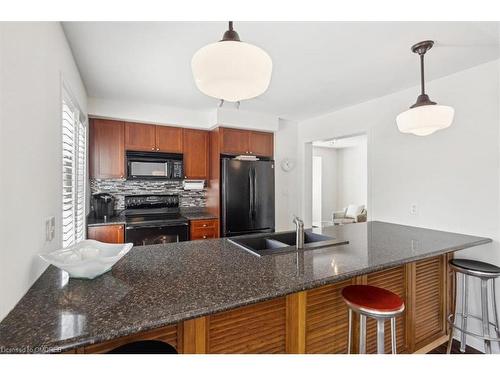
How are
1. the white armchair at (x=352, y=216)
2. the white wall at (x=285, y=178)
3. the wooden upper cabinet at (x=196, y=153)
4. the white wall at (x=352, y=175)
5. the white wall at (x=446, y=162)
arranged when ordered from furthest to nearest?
the white wall at (x=352, y=175) < the white armchair at (x=352, y=216) < the white wall at (x=285, y=178) < the wooden upper cabinet at (x=196, y=153) < the white wall at (x=446, y=162)

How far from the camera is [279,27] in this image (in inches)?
62.9

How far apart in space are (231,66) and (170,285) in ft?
3.07

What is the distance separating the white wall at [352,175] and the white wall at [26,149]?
23.6ft

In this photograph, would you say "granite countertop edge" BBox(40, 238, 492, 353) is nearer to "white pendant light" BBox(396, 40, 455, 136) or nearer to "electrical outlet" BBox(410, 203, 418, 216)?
"white pendant light" BBox(396, 40, 455, 136)

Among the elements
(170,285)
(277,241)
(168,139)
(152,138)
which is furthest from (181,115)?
(170,285)

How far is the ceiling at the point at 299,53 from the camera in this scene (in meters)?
1.61

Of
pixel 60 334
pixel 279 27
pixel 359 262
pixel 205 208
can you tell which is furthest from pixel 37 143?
pixel 205 208

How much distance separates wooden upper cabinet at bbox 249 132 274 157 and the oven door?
1503 millimetres

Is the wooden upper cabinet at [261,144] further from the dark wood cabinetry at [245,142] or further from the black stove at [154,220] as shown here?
the black stove at [154,220]

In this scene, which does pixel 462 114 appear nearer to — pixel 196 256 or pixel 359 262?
pixel 359 262

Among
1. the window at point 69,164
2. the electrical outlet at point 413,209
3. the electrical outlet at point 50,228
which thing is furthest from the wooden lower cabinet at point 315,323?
the window at point 69,164

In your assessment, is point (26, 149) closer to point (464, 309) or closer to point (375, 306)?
point (375, 306)

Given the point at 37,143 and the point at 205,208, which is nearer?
the point at 37,143
